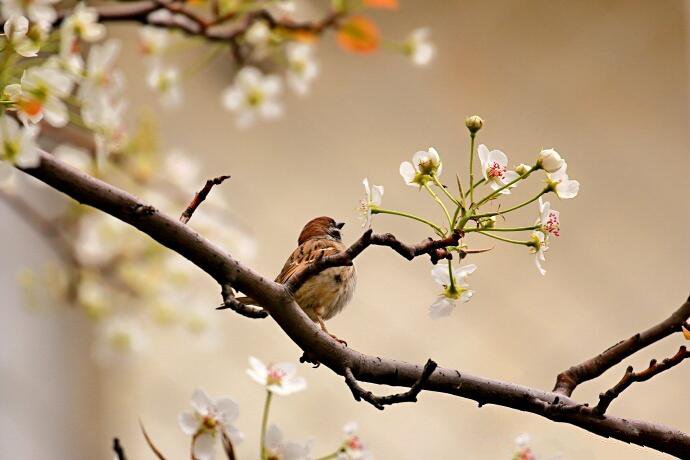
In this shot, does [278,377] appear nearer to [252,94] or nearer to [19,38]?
[19,38]

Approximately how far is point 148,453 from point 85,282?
2.66ft

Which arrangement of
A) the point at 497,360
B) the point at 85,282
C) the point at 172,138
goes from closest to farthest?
the point at 85,282
the point at 497,360
the point at 172,138

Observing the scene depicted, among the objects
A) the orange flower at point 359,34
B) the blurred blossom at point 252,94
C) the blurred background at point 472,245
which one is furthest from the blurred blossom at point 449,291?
the blurred background at point 472,245

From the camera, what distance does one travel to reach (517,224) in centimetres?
187

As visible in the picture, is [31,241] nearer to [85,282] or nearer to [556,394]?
[85,282]

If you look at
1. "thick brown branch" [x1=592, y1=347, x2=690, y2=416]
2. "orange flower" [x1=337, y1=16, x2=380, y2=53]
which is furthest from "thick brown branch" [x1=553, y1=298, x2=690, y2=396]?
"orange flower" [x1=337, y1=16, x2=380, y2=53]

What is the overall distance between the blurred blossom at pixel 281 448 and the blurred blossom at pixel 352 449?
0.05 meters

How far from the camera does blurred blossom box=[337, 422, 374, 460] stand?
70cm

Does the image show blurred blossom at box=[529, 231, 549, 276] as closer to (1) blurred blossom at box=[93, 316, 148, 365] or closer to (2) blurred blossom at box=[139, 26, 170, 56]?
(2) blurred blossom at box=[139, 26, 170, 56]

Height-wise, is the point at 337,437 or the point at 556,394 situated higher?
the point at 337,437

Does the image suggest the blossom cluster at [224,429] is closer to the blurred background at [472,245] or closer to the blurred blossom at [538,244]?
the blurred blossom at [538,244]

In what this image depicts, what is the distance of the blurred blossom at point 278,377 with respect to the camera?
2.16 ft

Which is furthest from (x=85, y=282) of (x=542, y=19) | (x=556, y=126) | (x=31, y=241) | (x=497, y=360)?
(x=542, y=19)

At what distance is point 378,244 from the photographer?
1.81 ft
